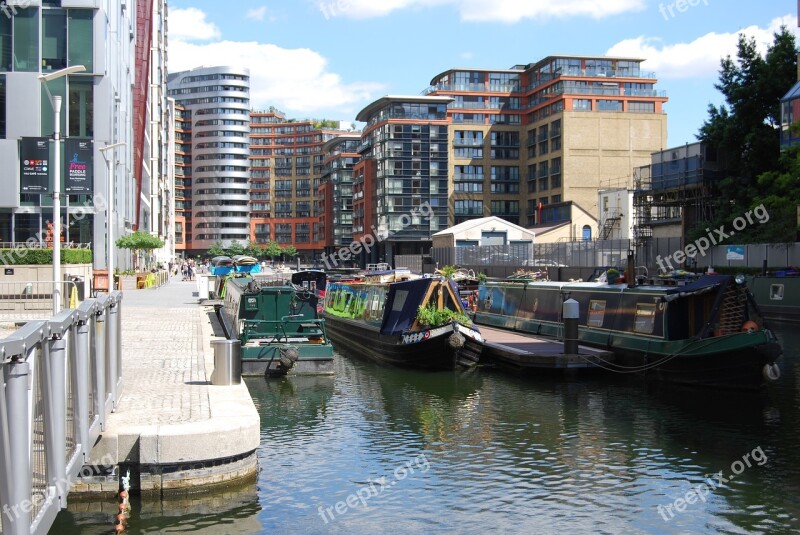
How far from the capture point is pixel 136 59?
7694cm

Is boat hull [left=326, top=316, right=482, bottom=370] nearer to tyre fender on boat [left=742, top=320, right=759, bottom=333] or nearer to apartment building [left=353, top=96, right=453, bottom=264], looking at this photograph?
tyre fender on boat [left=742, top=320, right=759, bottom=333]

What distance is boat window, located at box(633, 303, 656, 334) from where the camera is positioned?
2183 cm

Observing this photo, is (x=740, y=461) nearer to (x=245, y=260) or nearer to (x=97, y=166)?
(x=97, y=166)

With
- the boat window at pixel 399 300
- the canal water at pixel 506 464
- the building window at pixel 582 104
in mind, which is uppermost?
the building window at pixel 582 104

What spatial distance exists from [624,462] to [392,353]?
36.9 feet

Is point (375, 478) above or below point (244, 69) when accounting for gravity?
below

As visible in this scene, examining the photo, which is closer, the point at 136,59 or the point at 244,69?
the point at 136,59

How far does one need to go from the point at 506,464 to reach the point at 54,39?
39.8 metres

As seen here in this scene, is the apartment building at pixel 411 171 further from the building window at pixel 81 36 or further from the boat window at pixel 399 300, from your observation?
the boat window at pixel 399 300

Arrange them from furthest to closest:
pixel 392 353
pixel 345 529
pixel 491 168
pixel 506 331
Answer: pixel 491 168 → pixel 506 331 → pixel 392 353 → pixel 345 529

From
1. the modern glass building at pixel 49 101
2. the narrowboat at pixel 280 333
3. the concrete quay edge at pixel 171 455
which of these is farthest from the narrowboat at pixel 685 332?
the modern glass building at pixel 49 101

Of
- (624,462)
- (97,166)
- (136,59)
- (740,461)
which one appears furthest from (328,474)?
(136,59)

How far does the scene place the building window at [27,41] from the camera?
43.6 m

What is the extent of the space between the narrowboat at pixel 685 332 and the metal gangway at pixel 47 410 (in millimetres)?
14189
